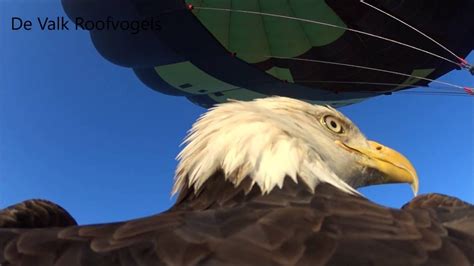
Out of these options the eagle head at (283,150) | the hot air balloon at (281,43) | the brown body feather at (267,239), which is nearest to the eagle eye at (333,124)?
the eagle head at (283,150)

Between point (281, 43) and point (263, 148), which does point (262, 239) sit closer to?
point (263, 148)

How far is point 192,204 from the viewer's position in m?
2.90

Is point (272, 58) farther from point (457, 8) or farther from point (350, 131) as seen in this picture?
point (350, 131)

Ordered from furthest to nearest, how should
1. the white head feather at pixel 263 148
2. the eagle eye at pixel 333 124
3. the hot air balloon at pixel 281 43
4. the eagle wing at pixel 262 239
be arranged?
the hot air balloon at pixel 281 43 → the eagle eye at pixel 333 124 → the white head feather at pixel 263 148 → the eagle wing at pixel 262 239

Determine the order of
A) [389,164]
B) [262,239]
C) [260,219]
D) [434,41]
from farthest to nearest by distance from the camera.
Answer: [434,41] → [389,164] → [260,219] → [262,239]

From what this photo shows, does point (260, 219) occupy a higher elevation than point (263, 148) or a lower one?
lower

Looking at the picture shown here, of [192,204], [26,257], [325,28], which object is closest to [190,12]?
[325,28]

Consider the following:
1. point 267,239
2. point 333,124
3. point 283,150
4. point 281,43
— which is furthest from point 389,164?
point 281,43

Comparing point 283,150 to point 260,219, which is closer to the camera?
point 260,219

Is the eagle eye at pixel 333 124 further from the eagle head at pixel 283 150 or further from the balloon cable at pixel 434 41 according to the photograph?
the balloon cable at pixel 434 41

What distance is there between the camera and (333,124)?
370cm

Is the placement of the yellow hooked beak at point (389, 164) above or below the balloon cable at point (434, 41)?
below

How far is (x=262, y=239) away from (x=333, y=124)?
6.05ft

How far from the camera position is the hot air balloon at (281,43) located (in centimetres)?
1069
